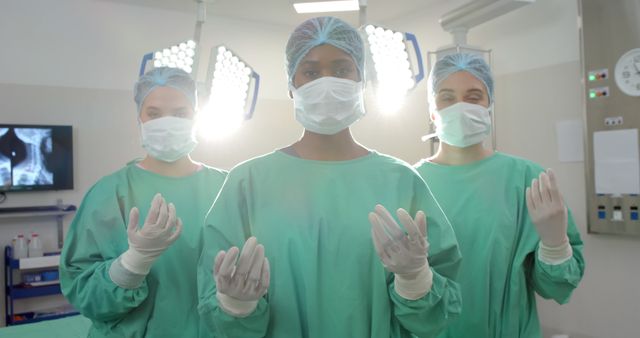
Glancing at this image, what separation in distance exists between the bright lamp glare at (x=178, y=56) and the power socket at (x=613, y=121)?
2.15 metres

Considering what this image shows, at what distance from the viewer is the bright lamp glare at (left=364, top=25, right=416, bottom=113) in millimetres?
1881

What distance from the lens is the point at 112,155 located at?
3961 millimetres

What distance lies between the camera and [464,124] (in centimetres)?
156

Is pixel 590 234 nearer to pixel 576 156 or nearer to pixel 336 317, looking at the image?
pixel 576 156

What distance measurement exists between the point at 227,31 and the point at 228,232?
12.4 feet

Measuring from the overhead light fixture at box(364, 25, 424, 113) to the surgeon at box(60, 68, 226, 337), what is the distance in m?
0.72

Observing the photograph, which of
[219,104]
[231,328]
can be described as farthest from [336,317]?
[219,104]

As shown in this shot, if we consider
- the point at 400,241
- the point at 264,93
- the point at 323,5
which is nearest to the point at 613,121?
the point at 323,5

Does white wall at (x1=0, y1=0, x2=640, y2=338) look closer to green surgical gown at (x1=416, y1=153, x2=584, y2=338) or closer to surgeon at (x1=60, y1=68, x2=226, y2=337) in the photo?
green surgical gown at (x1=416, y1=153, x2=584, y2=338)

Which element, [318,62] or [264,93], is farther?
[264,93]

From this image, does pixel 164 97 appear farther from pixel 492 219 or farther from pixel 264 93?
pixel 264 93

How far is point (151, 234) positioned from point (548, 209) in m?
1.05

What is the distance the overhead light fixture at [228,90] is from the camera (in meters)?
2.18

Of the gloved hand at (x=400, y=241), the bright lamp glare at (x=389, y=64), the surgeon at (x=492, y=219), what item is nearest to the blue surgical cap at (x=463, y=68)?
the surgeon at (x=492, y=219)
